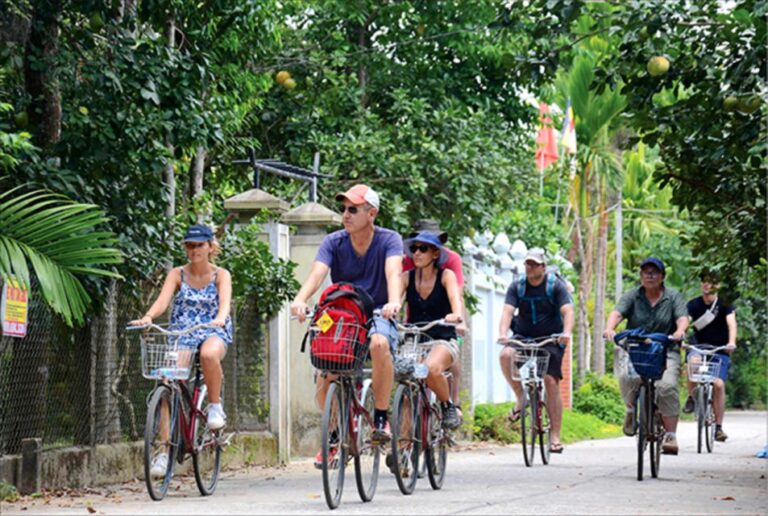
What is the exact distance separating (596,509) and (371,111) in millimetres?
15455

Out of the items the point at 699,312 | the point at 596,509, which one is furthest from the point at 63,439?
the point at 699,312

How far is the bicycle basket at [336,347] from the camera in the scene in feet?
30.3

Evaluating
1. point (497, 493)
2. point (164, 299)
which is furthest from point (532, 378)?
point (164, 299)

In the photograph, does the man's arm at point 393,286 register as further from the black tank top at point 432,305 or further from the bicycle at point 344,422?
the black tank top at point 432,305

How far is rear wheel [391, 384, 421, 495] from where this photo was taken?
10.4 m

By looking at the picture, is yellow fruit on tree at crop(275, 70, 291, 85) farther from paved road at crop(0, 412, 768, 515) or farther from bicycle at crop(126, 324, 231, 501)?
bicycle at crop(126, 324, 231, 501)

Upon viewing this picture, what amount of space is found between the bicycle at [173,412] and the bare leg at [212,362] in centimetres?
9

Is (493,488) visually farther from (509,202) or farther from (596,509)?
(509,202)

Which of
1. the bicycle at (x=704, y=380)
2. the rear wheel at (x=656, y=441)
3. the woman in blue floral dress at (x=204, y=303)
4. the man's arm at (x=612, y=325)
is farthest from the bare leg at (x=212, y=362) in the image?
the bicycle at (x=704, y=380)


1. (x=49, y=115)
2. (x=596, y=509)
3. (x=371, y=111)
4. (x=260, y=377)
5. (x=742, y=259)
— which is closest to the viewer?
(x=596, y=509)

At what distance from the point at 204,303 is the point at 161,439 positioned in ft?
3.81

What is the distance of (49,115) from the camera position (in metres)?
12.0

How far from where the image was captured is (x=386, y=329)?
9.62m

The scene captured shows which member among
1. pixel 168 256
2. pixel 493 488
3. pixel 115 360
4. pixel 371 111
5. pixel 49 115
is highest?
pixel 371 111
